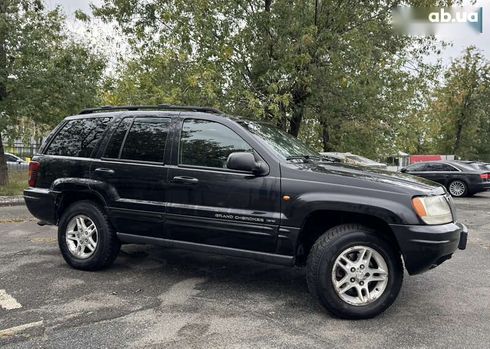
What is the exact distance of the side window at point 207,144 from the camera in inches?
182

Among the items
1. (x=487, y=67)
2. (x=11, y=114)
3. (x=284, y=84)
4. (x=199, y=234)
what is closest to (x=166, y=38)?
(x=284, y=84)

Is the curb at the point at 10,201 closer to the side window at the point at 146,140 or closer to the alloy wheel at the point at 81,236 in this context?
the alloy wheel at the point at 81,236

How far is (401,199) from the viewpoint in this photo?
12.9 ft

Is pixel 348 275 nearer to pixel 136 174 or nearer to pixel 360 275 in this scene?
pixel 360 275

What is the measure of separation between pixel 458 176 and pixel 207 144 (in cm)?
1450

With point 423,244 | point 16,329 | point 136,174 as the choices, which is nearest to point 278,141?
point 136,174

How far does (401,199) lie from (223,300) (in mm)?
1882

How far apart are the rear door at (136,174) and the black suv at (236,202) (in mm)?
12

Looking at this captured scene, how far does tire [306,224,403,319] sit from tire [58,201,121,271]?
93.2 inches

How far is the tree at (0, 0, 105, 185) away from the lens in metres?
12.6

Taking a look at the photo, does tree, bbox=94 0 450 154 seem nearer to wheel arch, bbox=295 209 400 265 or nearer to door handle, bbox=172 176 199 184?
door handle, bbox=172 176 199 184

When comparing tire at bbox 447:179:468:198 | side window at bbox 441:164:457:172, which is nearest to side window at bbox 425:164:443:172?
side window at bbox 441:164:457:172

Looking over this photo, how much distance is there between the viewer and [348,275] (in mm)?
4027

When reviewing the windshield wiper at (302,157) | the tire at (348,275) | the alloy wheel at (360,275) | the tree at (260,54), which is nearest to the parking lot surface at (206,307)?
the tire at (348,275)
